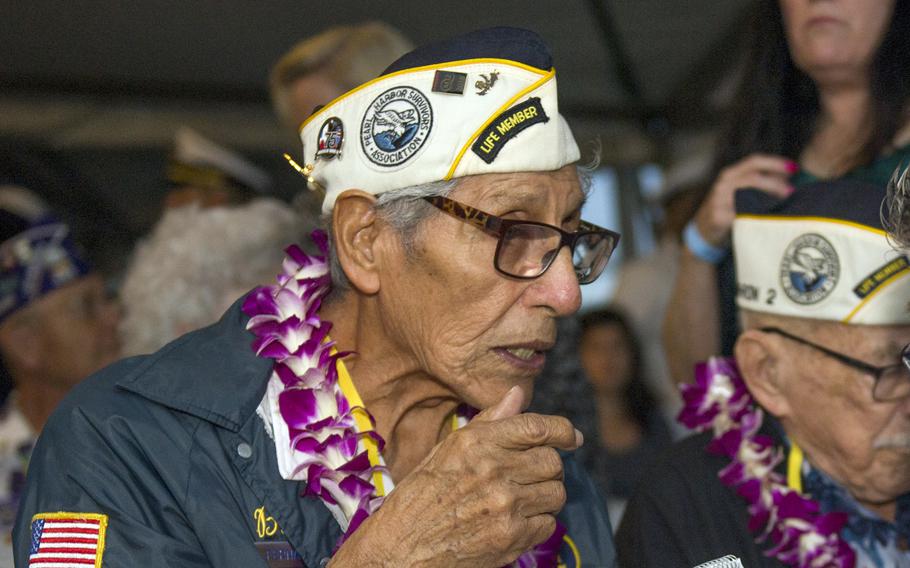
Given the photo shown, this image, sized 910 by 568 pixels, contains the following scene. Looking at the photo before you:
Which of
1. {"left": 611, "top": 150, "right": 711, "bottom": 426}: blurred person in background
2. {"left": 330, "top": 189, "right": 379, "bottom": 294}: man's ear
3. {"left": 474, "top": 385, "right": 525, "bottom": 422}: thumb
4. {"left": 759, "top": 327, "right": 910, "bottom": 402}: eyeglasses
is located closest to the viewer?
{"left": 474, "top": 385, "right": 525, "bottom": 422}: thumb

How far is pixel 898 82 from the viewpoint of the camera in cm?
342

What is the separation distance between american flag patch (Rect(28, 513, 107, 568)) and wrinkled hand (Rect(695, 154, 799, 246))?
6.78ft

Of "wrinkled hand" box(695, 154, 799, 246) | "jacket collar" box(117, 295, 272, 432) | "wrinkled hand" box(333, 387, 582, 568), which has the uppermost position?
"wrinkled hand" box(695, 154, 799, 246)

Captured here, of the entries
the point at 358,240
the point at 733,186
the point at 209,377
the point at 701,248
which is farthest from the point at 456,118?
the point at 701,248

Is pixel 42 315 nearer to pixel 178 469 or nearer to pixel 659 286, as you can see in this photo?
pixel 178 469

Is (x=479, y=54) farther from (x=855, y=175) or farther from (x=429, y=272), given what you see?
(x=855, y=175)

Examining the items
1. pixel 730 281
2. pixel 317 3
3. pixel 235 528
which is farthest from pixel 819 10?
pixel 317 3

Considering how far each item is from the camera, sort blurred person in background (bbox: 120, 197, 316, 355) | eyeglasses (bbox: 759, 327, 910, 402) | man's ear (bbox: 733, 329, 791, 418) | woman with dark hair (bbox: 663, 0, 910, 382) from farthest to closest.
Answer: blurred person in background (bbox: 120, 197, 316, 355), woman with dark hair (bbox: 663, 0, 910, 382), man's ear (bbox: 733, 329, 791, 418), eyeglasses (bbox: 759, 327, 910, 402)

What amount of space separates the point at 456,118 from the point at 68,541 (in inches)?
46.2

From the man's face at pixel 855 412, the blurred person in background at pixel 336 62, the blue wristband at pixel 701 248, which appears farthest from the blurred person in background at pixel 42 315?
the man's face at pixel 855 412

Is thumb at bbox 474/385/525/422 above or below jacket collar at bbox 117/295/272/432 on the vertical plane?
below

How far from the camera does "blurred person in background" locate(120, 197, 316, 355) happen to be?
457cm

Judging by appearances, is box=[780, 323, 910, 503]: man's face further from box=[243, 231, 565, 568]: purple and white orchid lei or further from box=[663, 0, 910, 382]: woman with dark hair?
box=[243, 231, 565, 568]: purple and white orchid lei

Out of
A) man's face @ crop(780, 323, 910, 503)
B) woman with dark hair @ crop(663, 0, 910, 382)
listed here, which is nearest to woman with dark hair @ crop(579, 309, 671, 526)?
woman with dark hair @ crop(663, 0, 910, 382)
